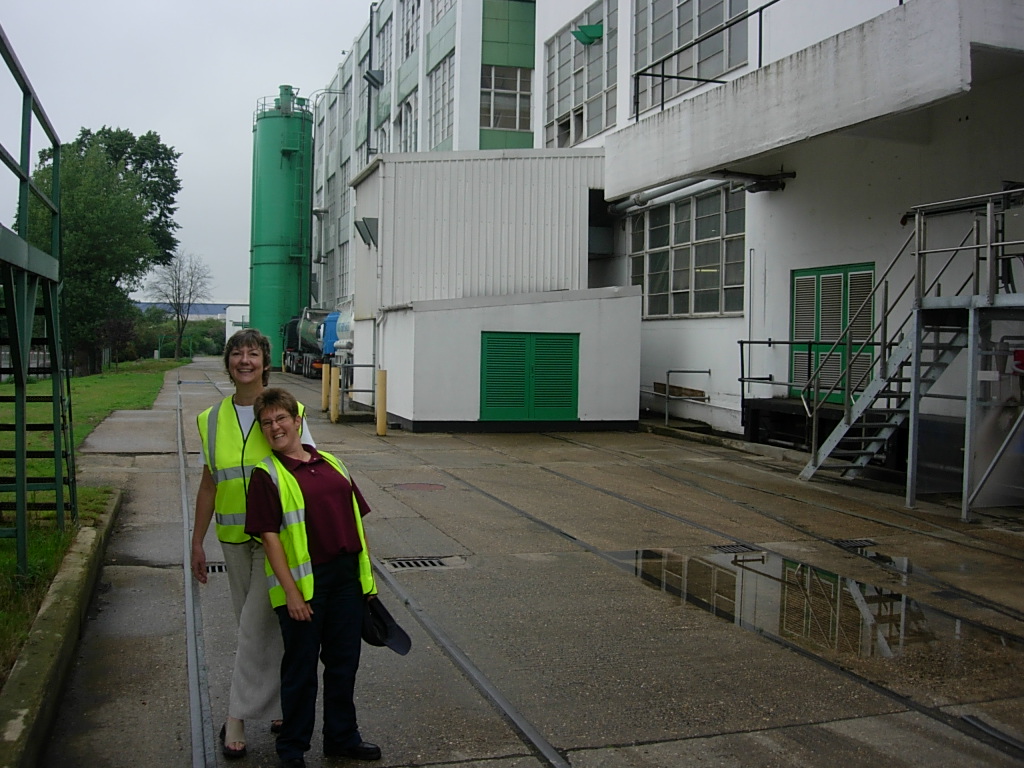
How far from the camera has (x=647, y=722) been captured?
500cm

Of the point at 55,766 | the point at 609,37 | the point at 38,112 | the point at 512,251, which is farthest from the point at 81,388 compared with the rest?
the point at 55,766

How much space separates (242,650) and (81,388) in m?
31.8

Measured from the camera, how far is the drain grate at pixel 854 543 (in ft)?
31.1

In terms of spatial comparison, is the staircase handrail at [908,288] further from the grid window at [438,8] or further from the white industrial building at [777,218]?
the grid window at [438,8]

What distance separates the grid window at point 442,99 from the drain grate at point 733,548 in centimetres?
2610

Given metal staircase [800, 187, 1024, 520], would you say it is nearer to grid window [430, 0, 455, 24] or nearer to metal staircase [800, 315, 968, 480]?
metal staircase [800, 315, 968, 480]

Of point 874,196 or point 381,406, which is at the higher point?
point 874,196

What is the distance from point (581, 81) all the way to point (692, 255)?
22.5 ft

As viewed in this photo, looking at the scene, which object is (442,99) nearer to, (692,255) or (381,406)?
(692,255)

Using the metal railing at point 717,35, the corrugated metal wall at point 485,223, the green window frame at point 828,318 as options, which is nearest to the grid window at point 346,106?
the corrugated metal wall at point 485,223

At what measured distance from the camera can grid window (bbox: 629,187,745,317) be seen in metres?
19.8

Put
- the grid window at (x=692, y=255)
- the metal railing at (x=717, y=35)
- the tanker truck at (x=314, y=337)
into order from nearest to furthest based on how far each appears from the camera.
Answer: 1. the metal railing at (x=717, y=35)
2. the grid window at (x=692, y=255)
3. the tanker truck at (x=314, y=337)

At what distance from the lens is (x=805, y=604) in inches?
289

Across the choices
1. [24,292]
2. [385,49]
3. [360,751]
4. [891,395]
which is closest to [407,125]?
[385,49]
